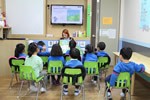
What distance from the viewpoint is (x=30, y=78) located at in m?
3.60

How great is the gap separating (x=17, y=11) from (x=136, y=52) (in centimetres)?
A: 328

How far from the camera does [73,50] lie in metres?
3.64

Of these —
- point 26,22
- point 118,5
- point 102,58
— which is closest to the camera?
point 102,58

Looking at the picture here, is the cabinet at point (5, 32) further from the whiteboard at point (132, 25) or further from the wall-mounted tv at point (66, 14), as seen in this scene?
the whiteboard at point (132, 25)

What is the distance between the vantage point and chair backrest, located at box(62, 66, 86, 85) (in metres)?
3.39

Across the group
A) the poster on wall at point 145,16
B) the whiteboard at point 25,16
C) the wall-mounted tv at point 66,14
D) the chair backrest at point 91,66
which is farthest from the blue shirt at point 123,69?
the whiteboard at point 25,16

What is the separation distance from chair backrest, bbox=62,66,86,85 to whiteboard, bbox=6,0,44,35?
2904 millimetres

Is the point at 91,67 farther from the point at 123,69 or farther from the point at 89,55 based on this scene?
the point at 123,69

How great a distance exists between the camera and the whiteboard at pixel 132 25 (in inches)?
191

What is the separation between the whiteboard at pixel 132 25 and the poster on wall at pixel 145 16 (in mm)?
98

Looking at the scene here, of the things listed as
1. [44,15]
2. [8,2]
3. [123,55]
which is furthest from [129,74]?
[8,2]

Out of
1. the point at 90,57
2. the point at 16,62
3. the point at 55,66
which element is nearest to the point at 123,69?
the point at 90,57

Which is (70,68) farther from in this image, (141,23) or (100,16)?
(100,16)

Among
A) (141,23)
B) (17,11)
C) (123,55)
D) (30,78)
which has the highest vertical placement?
(17,11)
